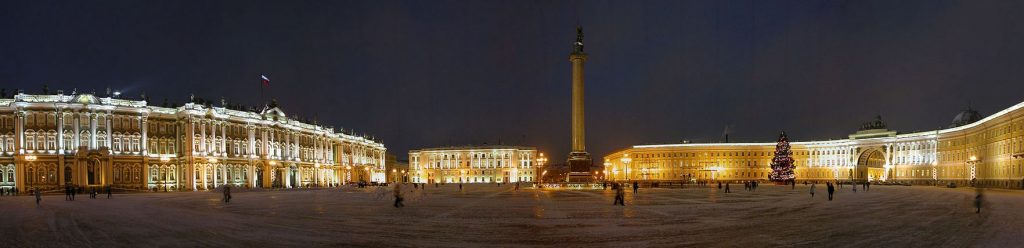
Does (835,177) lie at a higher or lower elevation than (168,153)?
lower

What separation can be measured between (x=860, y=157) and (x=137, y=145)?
439 ft

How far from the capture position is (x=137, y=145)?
73.7 meters

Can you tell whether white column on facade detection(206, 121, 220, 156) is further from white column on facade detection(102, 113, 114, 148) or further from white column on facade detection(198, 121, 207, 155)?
white column on facade detection(102, 113, 114, 148)

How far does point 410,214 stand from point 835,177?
139 meters

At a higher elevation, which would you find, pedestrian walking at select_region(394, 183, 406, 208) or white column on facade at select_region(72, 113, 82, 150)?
white column on facade at select_region(72, 113, 82, 150)

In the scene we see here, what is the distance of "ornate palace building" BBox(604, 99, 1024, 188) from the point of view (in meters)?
96.1

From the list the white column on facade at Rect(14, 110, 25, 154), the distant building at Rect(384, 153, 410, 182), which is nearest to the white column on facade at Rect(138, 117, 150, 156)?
the white column on facade at Rect(14, 110, 25, 154)

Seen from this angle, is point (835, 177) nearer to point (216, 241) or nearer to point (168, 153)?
point (168, 153)

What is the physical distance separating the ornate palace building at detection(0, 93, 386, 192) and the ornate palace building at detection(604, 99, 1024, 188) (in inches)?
2084

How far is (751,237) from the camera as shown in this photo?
1733cm

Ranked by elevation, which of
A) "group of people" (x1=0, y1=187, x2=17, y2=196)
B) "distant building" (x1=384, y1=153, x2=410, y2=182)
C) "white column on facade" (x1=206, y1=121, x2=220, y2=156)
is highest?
"white column on facade" (x1=206, y1=121, x2=220, y2=156)

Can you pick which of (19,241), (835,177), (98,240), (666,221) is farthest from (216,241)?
(835,177)

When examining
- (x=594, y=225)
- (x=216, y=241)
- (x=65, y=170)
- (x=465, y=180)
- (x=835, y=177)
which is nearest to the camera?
(x=216, y=241)

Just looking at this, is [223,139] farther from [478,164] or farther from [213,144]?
[478,164]
